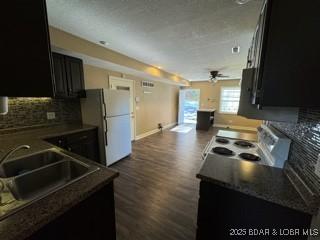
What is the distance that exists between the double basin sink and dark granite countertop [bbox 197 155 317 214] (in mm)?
937

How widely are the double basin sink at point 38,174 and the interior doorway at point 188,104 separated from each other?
691 centimetres

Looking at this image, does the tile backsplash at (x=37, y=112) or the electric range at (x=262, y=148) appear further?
the tile backsplash at (x=37, y=112)

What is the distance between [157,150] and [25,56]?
356 cm

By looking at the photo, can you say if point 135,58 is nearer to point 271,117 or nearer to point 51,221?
point 271,117

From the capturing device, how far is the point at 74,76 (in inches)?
109

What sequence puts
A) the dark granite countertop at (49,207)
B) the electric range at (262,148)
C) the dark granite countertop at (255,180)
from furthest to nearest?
the electric range at (262,148) < the dark granite countertop at (255,180) < the dark granite countertop at (49,207)

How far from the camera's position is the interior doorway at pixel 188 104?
25.8 ft

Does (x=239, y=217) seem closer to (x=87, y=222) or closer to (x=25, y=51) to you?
(x=87, y=222)

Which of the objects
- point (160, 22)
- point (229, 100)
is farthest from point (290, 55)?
point (229, 100)

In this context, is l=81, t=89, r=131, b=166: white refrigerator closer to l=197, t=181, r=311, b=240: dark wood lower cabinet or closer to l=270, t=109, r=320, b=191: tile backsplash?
l=197, t=181, r=311, b=240: dark wood lower cabinet

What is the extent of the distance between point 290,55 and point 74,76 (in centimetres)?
314

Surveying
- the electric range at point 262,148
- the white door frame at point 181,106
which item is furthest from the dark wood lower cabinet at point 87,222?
the white door frame at point 181,106

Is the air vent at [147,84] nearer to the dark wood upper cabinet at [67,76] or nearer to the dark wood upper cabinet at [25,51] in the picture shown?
the dark wood upper cabinet at [67,76]

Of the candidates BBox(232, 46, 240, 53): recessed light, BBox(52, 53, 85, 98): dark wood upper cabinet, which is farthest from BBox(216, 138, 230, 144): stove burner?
BBox(52, 53, 85, 98): dark wood upper cabinet
